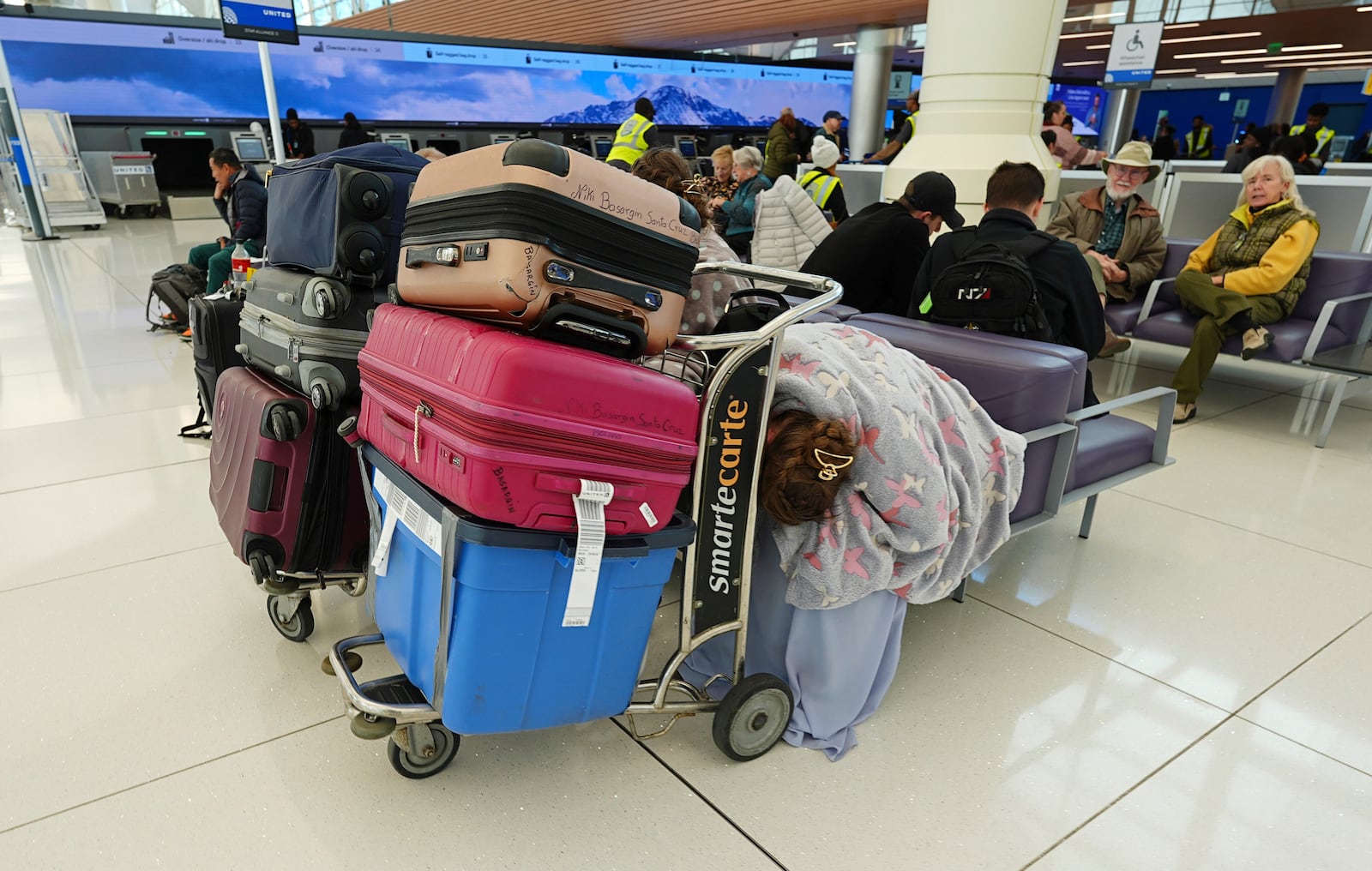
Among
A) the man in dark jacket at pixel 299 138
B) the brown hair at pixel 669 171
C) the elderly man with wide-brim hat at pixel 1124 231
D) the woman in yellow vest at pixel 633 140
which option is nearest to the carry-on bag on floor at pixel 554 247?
the brown hair at pixel 669 171

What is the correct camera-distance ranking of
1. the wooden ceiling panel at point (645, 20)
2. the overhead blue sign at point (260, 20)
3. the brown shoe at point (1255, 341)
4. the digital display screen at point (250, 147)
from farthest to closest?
the wooden ceiling panel at point (645, 20) → the digital display screen at point (250, 147) → the overhead blue sign at point (260, 20) → the brown shoe at point (1255, 341)

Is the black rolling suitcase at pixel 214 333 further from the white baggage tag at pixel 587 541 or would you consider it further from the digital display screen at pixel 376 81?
the digital display screen at pixel 376 81

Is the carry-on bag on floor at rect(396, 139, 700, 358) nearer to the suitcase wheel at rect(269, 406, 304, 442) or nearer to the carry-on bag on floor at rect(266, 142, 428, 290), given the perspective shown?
the carry-on bag on floor at rect(266, 142, 428, 290)

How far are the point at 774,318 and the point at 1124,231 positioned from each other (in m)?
4.38

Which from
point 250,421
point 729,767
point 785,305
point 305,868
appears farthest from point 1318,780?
point 250,421

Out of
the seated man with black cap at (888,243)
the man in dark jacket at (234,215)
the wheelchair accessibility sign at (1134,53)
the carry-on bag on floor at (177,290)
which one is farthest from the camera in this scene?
the wheelchair accessibility sign at (1134,53)

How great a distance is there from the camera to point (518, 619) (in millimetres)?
1384

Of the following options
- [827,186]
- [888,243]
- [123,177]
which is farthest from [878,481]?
[123,177]

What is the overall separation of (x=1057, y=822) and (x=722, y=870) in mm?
702

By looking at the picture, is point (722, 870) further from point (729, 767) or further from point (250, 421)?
point (250, 421)

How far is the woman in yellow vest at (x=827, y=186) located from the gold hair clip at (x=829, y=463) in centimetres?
440

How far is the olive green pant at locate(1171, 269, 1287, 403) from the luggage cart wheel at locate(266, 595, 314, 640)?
4.23m

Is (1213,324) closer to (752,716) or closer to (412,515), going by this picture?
(752,716)

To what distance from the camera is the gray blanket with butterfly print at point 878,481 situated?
5.69ft
